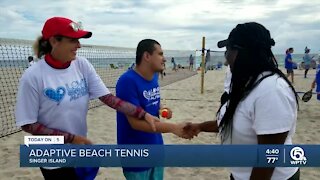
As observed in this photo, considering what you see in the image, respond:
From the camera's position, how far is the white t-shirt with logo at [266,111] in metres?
1.71

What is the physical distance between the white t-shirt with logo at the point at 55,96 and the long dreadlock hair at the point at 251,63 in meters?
1.24

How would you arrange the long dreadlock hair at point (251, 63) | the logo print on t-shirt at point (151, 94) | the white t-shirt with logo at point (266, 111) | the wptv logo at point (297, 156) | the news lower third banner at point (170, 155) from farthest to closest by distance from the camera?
1. the logo print on t-shirt at point (151, 94)
2. the wptv logo at point (297, 156)
3. the news lower third banner at point (170, 155)
4. the long dreadlock hair at point (251, 63)
5. the white t-shirt with logo at point (266, 111)

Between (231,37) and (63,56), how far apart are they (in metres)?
1.28

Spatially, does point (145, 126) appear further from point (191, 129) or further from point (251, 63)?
point (251, 63)

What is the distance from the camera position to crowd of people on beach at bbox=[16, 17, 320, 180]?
177cm

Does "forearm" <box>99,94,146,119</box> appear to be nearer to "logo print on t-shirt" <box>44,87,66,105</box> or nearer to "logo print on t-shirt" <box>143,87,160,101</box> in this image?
"logo print on t-shirt" <box>143,87,160,101</box>

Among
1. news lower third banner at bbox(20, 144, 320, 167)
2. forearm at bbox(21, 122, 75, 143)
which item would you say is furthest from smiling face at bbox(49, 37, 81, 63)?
news lower third banner at bbox(20, 144, 320, 167)

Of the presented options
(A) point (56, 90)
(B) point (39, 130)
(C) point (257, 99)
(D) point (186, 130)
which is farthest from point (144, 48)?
(C) point (257, 99)

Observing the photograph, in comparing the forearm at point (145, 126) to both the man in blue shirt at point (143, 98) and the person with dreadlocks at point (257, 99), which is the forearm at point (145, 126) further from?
the person with dreadlocks at point (257, 99)

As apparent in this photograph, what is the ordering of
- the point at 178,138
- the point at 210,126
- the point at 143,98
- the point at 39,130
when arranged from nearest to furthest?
1. the point at 39,130
2. the point at 210,126
3. the point at 143,98
4. the point at 178,138

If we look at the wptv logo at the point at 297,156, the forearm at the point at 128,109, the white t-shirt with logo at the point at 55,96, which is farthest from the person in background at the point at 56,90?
the wptv logo at the point at 297,156

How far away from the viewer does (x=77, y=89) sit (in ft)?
8.11

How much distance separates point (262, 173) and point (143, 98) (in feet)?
4.39

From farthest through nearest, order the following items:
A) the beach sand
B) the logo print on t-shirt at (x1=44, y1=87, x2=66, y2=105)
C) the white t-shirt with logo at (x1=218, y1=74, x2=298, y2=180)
Answer: the beach sand, the logo print on t-shirt at (x1=44, y1=87, x2=66, y2=105), the white t-shirt with logo at (x1=218, y1=74, x2=298, y2=180)
